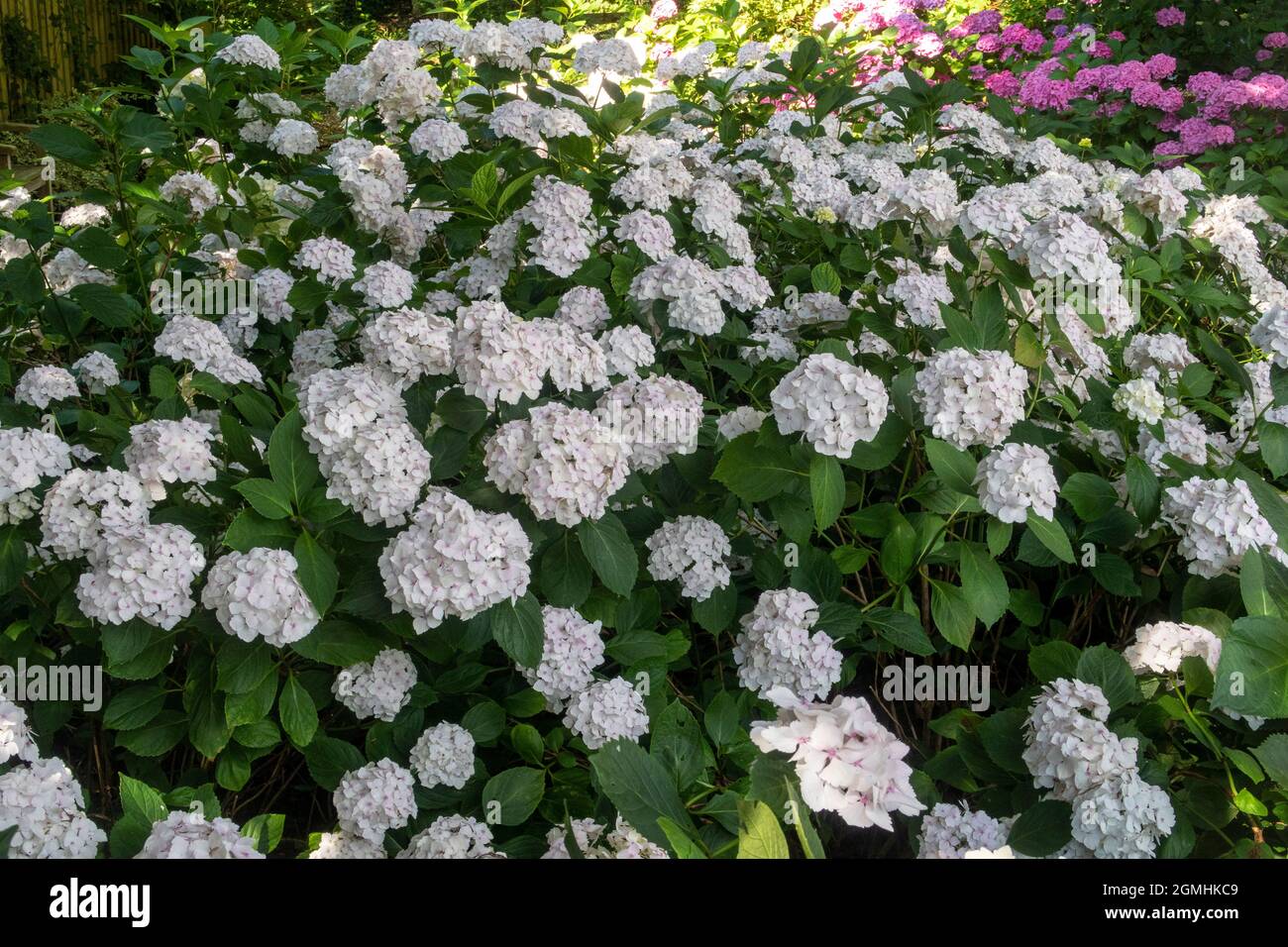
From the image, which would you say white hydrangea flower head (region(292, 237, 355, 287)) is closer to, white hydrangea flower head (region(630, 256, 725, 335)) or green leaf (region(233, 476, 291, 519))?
white hydrangea flower head (region(630, 256, 725, 335))

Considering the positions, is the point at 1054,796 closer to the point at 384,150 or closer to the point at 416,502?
the point at 416,502

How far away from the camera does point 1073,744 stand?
59.4 inches

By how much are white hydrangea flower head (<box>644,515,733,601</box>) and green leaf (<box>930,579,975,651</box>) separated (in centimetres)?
37

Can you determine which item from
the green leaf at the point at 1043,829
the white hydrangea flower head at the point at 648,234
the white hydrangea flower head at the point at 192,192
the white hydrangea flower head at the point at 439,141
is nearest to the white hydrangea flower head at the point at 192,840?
the green leaf at the point at 1043,829

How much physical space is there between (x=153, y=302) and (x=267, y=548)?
155 centimetres

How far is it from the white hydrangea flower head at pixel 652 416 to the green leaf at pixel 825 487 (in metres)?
0.24

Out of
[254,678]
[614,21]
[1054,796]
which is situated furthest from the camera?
[614,21]

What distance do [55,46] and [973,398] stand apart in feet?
39.7

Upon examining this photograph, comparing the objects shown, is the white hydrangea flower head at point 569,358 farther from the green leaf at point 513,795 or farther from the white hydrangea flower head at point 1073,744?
the white hydrangea flower head at point 1073,744

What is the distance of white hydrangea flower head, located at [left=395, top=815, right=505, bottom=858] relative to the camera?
5.28 ft

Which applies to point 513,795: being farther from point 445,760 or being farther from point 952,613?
point 952,613

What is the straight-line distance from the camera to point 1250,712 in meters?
1.46

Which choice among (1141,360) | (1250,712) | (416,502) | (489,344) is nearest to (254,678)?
(416,502)

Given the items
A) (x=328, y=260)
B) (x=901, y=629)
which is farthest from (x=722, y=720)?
(x=328, y=260)
